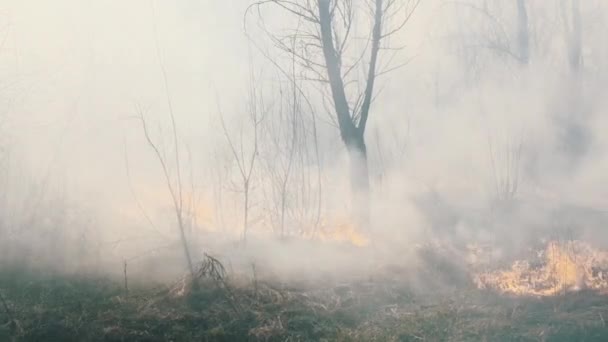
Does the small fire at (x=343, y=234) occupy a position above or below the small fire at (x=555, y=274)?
above

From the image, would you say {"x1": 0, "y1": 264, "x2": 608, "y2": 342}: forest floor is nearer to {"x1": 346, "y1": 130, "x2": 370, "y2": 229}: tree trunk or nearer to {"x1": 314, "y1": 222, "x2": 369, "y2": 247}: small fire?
{"x1": 314, "y1": 222, "x2": 369, "y2": 247}: small fire

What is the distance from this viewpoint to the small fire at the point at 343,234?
346 inches

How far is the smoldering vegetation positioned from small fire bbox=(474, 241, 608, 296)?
0.11 ft

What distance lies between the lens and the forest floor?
224 inches

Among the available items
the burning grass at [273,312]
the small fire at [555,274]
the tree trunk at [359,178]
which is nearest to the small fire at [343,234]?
the tree trunk at [359,178]

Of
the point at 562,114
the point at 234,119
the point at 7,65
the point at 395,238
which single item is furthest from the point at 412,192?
the point at 7,65

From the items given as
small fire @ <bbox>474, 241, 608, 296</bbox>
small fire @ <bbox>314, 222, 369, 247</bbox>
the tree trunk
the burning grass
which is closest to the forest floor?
the burning grass

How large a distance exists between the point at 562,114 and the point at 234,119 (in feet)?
25.5

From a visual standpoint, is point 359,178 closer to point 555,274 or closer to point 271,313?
point 555,274

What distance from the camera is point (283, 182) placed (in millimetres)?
9703

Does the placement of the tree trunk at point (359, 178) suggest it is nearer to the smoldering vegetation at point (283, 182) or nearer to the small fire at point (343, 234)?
the smoldering vegetation at point (283, 182)

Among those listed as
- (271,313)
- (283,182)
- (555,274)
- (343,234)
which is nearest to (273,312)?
(271,313)

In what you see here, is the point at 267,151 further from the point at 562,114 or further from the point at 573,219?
the point at 562,114

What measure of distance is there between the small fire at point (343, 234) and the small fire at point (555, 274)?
6.17ft
